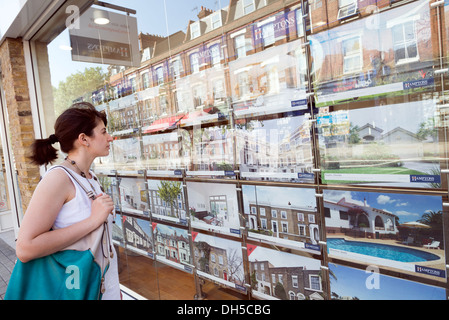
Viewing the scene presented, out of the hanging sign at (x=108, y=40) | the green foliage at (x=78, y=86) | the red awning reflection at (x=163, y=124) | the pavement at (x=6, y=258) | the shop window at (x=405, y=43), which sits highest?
the hanging sign at (x=108, y=40)

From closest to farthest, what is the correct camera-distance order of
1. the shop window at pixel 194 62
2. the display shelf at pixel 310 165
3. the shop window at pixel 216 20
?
the display shelf at pixel 310 165
the shop window at pixel 216 20
the shop window at pixel 194 62

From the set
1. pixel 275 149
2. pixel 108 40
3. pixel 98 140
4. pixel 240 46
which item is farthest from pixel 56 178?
pixel 108 40

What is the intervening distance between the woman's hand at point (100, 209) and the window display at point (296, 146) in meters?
1.09

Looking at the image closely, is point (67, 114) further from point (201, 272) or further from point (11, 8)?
point (11, 8)

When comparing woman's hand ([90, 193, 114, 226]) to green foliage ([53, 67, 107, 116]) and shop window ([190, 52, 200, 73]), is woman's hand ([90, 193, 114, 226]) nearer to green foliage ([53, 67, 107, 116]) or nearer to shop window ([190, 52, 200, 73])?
shop window ([190, 52, 200, 73])

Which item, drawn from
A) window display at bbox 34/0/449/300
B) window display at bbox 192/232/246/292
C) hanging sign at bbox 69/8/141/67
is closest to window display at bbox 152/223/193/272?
window display at bbox 34/0/449/300

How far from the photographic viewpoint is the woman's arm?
1.11 meters

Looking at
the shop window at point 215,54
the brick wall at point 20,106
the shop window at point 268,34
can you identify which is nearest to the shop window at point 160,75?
the shop window at point 215,54

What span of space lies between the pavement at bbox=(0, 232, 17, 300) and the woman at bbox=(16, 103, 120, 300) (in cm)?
292

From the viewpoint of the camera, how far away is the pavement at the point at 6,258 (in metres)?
3.72

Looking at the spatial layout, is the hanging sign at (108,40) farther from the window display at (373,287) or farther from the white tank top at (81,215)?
the window display at (373,287)

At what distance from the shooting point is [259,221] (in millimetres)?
2123

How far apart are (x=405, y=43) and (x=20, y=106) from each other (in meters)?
4.40

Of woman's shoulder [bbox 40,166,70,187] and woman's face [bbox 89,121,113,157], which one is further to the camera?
woman's face [bbox 89,121,113,157]
